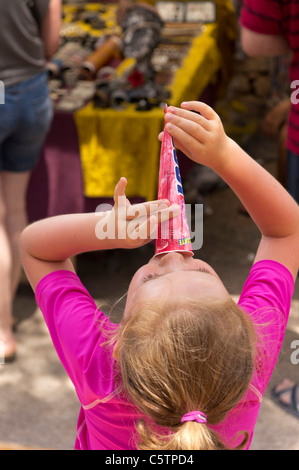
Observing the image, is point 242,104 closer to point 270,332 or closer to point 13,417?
point 13,417

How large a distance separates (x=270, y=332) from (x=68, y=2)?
4065mm

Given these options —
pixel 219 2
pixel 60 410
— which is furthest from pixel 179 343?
pixel 219 2

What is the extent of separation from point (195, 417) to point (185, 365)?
7cm

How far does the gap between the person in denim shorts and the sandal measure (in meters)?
1.06

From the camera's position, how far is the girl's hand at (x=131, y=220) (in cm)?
93

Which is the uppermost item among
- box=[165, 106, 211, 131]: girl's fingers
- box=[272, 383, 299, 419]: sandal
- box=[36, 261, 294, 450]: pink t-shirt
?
box=[165, 106, 211, 131]: girl's fingers

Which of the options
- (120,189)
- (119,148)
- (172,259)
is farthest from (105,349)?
(119,148)

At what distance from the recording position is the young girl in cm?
90

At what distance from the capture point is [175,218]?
1.04 m

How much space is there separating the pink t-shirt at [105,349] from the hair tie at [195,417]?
0.44 feet

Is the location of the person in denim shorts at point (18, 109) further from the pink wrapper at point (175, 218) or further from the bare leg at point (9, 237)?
the pink wrapper at point (175, 218)

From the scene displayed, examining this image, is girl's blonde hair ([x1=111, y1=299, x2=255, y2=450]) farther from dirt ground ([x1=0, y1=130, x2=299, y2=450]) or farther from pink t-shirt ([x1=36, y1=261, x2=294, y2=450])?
dirt ground ([x1=0, y1=130, x2=299, y2=450])

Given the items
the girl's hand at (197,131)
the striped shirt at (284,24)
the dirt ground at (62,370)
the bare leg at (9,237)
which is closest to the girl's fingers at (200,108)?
the girl's hand at (197,131)

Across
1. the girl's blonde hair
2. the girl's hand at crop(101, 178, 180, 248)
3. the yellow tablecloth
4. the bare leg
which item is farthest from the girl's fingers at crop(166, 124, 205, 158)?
the yellow tablecloth
